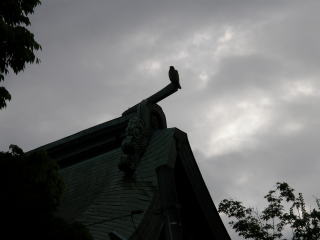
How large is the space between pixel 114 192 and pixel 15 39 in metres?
3.25

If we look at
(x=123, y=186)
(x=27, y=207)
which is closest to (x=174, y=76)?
(x=123, y=186)

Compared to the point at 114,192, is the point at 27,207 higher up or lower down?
lower down

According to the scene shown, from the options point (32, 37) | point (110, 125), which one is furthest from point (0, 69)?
point (110, 125)

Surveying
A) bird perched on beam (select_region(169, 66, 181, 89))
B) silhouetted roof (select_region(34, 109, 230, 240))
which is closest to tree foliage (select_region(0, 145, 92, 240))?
silhouetted roof (select_region(34, 109, 230, 240))

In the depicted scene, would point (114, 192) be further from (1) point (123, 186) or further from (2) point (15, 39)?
(2) point (15, 39)

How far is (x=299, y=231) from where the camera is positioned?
→ 797 inches

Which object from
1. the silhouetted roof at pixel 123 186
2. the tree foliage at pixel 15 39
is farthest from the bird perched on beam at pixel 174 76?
the tree foliage at pixel 15 39

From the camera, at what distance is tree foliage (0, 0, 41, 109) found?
297 inches

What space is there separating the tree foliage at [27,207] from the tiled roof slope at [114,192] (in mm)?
2321

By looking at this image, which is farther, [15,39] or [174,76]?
[174,76]

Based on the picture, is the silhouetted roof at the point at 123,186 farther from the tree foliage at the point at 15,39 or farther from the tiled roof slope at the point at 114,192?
the tree foliage at the point at 15,39

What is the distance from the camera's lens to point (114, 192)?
9.12m

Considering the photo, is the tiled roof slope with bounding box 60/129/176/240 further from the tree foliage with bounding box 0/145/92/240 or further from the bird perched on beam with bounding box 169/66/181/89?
the tree foliage with bounding box 0/145/92/240

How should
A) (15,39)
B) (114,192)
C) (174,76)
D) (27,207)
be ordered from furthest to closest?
(174,76), (114,192), (15,39), (27,207)
